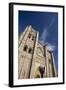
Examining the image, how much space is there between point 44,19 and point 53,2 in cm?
14

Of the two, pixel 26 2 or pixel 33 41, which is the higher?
pixel 26 2

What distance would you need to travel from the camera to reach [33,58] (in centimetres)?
169

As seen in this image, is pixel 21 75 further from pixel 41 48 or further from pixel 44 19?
pixel 44 19

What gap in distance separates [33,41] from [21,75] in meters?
0.23

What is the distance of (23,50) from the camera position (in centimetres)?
167

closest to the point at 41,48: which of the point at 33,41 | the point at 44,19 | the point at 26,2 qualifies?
the point at 33,41

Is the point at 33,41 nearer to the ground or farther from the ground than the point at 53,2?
nearer to the ground

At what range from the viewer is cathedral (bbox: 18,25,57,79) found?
65.4 inches

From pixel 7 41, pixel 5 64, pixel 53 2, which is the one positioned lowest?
pixel 5 64

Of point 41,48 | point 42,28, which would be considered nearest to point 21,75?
point 41,48

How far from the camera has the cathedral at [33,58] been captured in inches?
65.4
